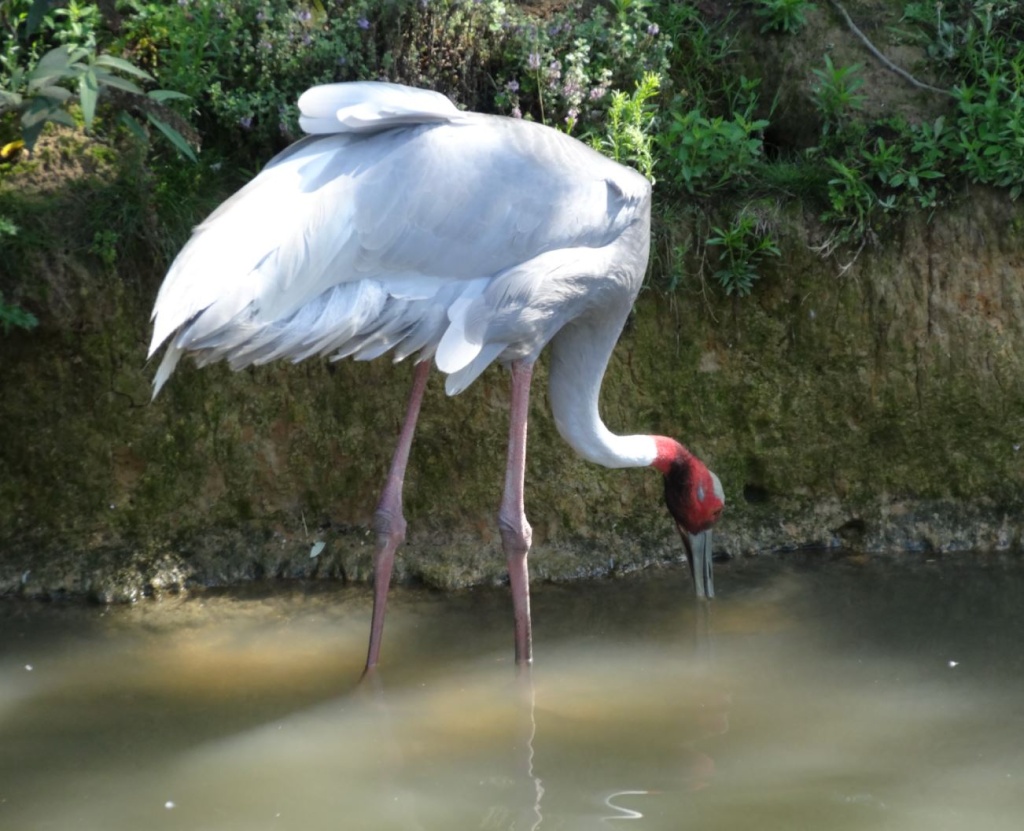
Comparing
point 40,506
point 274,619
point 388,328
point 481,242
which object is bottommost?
point 274,619

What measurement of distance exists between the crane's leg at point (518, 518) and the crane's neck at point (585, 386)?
10.4 inches

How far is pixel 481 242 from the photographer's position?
15.1 feet

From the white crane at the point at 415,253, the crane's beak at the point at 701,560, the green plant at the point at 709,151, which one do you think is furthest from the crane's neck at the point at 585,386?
the green plant at the point at 709,151

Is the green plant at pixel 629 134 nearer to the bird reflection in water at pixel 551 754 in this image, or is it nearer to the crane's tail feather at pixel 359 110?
the crane's tail feather at pixel 359 110

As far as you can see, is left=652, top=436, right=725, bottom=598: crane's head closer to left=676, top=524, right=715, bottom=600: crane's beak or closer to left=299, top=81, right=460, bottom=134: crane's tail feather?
left=676, top=524, right=715, bottom=600: crane's beak

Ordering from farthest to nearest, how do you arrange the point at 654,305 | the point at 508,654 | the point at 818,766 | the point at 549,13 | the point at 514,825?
the point at 549,13 < the point at 654,305 < the point at 508,654 < the point at 818,766 < the point at 514,825

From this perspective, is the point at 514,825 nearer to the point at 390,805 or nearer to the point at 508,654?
the point at 390,805

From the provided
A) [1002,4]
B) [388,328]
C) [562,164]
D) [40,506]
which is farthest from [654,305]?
[40,506]

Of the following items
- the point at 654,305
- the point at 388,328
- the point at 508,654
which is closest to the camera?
the point at 388,328

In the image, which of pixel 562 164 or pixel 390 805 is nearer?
pixel 390 805

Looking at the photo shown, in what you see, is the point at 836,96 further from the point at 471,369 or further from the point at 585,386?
the point at 471,369

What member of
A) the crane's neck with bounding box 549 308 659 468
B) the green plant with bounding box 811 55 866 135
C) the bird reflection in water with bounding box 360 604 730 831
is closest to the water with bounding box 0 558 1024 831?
the bird reflection in water with bounding box 360 604 730 831

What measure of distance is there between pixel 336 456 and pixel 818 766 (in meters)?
2.59

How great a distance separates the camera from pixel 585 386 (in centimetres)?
514
